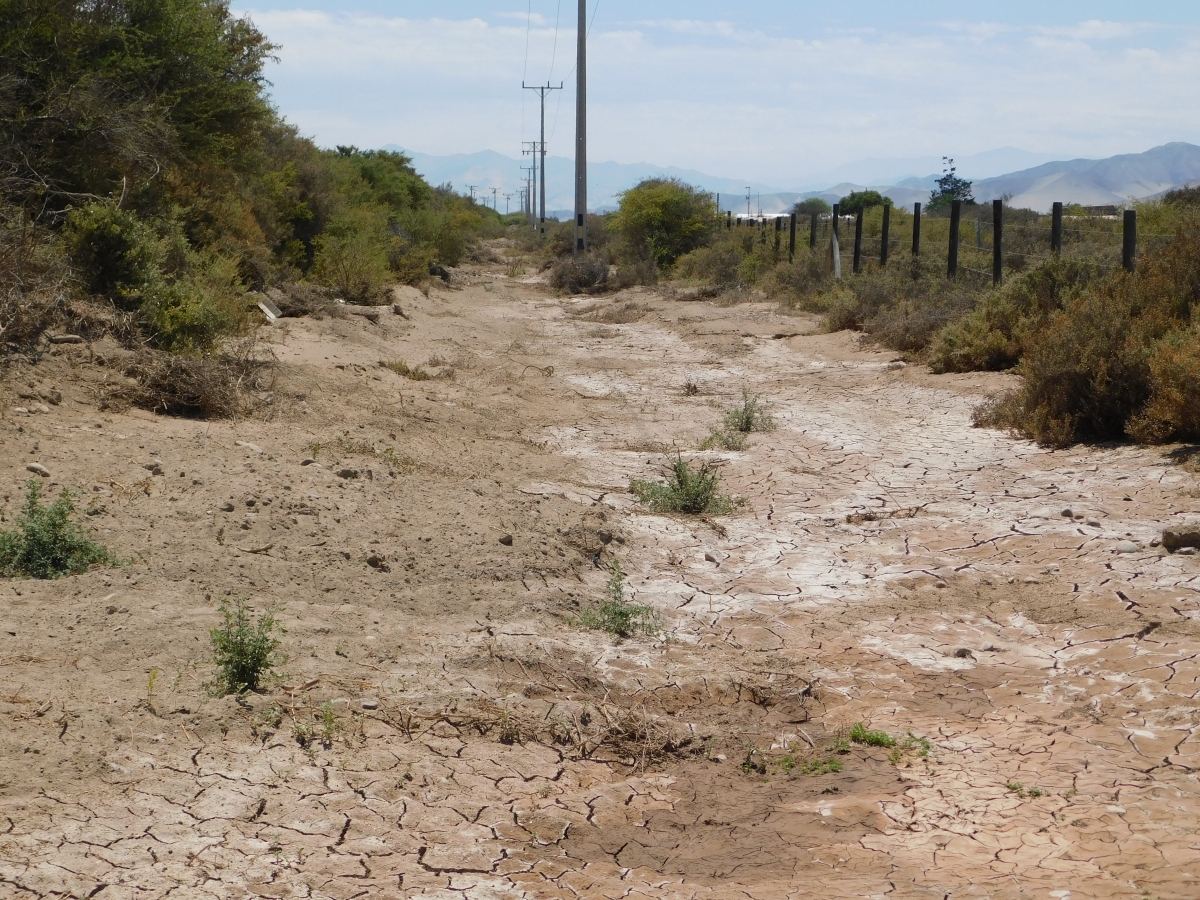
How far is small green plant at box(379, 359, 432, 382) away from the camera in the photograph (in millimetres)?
13602

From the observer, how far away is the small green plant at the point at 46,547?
569 cm

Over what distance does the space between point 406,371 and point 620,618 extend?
8.16m

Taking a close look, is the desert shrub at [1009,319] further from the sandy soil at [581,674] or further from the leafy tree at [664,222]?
the leafy tree at [664,222]

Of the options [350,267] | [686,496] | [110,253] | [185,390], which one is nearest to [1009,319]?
[686,496]

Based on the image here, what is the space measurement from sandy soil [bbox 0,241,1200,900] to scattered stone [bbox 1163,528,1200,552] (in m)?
0.15

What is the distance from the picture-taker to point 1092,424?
32.4ft

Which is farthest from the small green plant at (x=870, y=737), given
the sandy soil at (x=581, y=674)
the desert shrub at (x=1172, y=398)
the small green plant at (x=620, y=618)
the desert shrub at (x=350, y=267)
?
the desert shrub at (x=350, y=267)

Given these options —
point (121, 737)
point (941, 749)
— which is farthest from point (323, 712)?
point (941, 749)

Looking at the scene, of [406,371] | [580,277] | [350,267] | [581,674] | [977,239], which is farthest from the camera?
[580,277]

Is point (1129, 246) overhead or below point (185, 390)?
overhead

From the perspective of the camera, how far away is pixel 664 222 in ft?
119

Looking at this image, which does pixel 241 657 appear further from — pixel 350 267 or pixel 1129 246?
pixel 350 267

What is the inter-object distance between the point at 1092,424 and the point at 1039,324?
12.9 feet

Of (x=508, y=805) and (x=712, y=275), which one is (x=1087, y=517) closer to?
(x=508, y=805)
